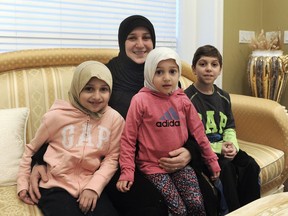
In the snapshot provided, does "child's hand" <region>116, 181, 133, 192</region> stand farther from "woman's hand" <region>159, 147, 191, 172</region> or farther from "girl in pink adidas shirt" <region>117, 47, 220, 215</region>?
"woman's hand" <region>159, 147, 191, 172</region>

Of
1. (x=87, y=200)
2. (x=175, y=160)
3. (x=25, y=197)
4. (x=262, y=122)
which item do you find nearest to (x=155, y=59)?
(x=175, y=160)

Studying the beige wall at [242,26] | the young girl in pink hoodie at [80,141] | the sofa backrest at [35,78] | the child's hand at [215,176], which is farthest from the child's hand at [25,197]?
the beige wall at [242,26]

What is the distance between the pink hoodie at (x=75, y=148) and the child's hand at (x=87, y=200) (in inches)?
1.5

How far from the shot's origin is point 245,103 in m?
2.18

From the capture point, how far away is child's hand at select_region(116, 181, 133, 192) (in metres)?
1.40

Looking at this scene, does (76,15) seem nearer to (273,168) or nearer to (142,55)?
(142,55)

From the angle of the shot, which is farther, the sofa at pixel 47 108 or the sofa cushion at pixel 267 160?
the sofa cushion at pixel 267 160

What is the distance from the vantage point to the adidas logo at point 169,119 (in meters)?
1.50

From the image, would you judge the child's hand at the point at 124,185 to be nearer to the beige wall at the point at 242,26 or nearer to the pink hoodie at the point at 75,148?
the pink hoodie at the point at 75,148

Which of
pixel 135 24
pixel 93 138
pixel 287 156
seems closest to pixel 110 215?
pixel 93 138

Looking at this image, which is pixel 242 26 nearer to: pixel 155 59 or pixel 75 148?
pixel 155 59

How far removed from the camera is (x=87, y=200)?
4.28 ft

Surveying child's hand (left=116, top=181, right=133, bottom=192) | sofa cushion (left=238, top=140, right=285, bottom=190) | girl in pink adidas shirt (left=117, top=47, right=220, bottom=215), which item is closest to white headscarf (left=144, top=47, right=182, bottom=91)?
girl in pink adidas shirt (left=117, top=47, right=220, bottom=215)

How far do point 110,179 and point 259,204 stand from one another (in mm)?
622
